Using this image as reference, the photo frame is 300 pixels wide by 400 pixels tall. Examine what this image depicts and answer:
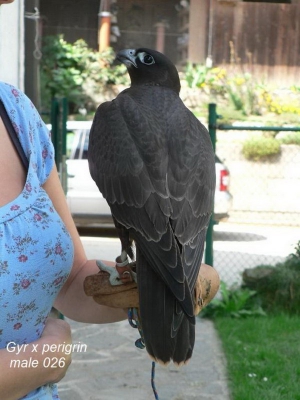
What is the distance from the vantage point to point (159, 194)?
1.97 metres

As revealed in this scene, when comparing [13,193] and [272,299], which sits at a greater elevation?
[13,193]

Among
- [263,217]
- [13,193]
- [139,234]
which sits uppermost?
[13,193]

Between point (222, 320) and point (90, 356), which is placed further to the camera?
point (222, 320)

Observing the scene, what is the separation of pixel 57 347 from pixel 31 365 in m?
0.11

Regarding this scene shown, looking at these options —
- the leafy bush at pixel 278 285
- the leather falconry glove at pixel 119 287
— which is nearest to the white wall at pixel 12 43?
the leafy bush at pixel 278 285

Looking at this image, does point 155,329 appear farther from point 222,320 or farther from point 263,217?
point 263,217

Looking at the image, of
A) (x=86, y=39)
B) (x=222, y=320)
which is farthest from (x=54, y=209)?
(x=86, y=39)

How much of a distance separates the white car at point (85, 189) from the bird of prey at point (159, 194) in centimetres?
670

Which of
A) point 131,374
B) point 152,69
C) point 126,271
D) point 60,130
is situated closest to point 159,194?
point 126,271

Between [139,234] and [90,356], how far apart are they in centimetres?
324

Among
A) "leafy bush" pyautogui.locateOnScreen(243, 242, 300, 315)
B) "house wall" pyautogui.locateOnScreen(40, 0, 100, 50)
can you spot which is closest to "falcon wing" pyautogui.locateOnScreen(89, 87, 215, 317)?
"leafy bush" pyautogui.locateOnScreen(243, 242, 300, 315)

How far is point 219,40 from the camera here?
15211 millimetres

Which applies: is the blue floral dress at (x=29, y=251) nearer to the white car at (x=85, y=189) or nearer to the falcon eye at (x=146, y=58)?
the falcon eye at (x=146, y=58)

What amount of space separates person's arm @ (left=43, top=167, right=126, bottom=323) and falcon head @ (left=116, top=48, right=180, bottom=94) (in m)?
0.76
